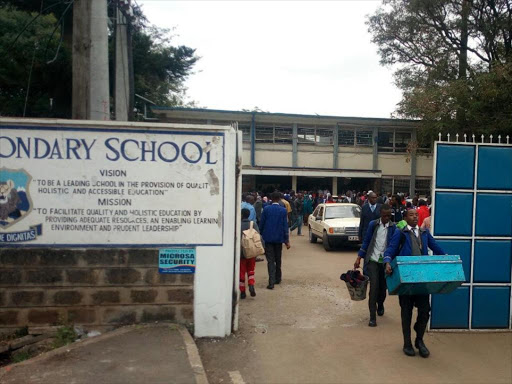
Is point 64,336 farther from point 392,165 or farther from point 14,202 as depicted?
point 392,165

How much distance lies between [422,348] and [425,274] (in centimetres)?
94

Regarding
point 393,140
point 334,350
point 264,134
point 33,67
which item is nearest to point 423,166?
point 393,140

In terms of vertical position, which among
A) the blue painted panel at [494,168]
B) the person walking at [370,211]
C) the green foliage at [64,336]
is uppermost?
the blue painted panel at [494,168]

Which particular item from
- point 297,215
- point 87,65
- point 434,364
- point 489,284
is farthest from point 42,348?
point 297,215

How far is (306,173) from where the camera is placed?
28.2 metres

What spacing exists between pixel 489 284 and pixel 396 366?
2034mm

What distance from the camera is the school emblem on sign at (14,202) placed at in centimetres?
538

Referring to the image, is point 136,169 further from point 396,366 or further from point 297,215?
point 297,215

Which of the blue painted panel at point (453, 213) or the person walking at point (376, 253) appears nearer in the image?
the blue painted panel at point (453, 213)

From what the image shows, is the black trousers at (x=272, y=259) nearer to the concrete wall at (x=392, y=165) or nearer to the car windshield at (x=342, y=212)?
the car windshield at (x=342, y=212)

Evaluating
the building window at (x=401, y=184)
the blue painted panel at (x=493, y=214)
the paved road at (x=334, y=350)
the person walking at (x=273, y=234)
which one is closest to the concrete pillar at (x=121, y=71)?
the person walking at (x=273, y=234)

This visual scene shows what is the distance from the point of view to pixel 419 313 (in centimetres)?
537

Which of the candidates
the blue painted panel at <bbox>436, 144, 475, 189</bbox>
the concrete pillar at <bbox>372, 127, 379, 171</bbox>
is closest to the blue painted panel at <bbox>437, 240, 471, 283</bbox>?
the blue painted panel at <bbox>436, 144, 475, 189</bbox>

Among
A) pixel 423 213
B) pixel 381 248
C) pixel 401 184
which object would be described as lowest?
pixel 381 248
